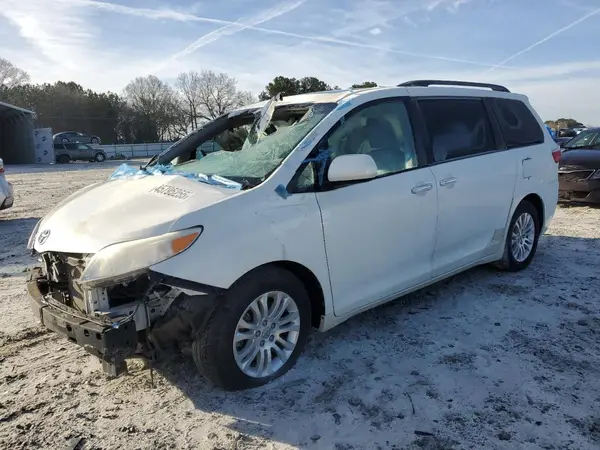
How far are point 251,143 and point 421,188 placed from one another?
1.36m

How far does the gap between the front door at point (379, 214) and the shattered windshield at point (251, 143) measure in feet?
0.86

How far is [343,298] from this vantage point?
3.45m

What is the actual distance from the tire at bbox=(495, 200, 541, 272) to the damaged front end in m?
3.52

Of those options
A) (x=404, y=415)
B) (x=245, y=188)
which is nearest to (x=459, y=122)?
(x=245, y=188)

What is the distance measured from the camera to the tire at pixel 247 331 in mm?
2840

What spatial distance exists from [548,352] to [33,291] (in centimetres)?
355

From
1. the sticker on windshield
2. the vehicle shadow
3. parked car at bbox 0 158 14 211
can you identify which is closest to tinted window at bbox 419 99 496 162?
the vehicle shadow

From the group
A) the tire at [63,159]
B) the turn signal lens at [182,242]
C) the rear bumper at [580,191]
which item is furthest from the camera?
the tire at [63,159]

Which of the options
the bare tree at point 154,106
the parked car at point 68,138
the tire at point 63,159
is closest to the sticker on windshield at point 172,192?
the tire at point 63,159

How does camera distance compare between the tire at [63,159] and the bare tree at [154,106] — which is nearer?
the tire at [63,159]

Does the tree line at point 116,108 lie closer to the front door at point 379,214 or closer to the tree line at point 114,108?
the tree line at point 114,108

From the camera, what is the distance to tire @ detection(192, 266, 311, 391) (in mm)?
2840

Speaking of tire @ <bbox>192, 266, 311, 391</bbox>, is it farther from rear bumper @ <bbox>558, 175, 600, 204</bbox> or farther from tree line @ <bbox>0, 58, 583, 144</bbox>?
tree line @ <bbox>0, 58, 583, 144</bbox>

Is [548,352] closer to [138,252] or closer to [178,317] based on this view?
[178,317]
